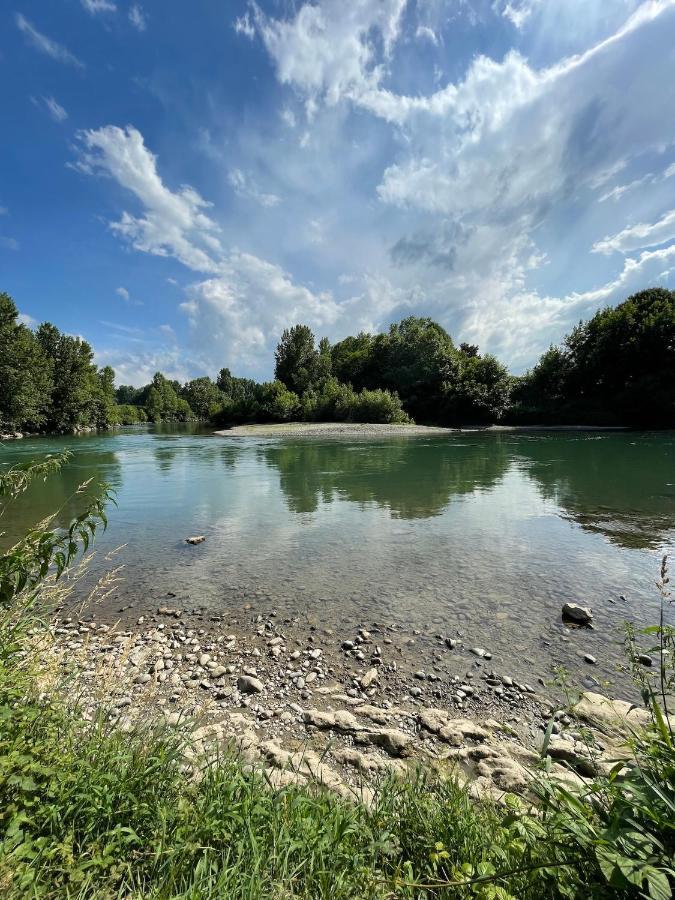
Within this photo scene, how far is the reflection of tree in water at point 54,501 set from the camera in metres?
A: 13.1

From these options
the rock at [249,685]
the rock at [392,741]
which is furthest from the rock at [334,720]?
the rock at [249,685]

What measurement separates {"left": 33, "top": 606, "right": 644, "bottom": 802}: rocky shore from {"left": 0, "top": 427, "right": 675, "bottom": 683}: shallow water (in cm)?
67

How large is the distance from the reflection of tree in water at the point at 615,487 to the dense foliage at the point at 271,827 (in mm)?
10478

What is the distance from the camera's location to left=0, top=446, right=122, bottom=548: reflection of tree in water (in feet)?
43.1

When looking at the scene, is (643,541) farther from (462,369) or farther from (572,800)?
(462,369)

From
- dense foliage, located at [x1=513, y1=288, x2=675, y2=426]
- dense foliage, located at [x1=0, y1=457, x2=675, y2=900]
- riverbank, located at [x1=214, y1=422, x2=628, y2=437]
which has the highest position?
dense foliage, located at [x1=513, y1=288, x2=675, y2=426]

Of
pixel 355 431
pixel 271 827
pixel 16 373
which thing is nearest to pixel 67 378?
pixel 16 373

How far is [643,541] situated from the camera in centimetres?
1085

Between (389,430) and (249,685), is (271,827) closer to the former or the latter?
(249,685)

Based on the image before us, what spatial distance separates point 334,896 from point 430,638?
4683mm

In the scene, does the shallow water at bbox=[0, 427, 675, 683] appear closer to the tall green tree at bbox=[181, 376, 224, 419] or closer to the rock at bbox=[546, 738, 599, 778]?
the rock at bbox=[546, 738, 599, 778]

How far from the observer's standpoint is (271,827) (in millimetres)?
2650

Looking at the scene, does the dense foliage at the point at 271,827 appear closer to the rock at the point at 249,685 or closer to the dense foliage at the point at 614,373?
the rock at the point at 249,685

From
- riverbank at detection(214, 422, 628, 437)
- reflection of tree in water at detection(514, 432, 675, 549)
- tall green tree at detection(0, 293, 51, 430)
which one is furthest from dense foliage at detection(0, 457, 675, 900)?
tall green tree at detection(0, 293, 51, 430)
